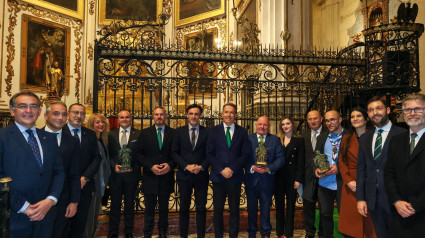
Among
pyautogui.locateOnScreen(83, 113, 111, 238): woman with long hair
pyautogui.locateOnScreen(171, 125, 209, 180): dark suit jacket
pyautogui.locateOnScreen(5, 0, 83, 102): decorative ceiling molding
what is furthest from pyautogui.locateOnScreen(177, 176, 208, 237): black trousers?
pyautogui.locateOnScreen(5, 0, 83, 102): decorative ceiling molding

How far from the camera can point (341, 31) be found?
13.8 meters

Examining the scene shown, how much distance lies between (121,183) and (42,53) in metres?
12.7

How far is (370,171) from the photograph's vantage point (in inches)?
149

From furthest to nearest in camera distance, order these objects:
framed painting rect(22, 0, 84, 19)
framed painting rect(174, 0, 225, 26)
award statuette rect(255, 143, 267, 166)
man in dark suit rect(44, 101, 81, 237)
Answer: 1. framed painting rect(174, 0, 225, 26)
2. framed painting rect(22, 0, 84, 19)
3. award statuette rect(255, 143, 267, 166)
4. man in dark suit rect(44, 101, 81, 237)

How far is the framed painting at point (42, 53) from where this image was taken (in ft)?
47.8

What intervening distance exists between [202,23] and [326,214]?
1424 cm

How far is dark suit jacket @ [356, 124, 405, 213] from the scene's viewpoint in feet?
12.0

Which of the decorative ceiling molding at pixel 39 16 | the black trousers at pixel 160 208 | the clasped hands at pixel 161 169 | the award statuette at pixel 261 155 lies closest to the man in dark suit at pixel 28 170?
the clasped hands at pixel 161 169

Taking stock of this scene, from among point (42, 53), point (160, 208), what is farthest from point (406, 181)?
point (42, 53)

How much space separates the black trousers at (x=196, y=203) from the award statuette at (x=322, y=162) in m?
1.63

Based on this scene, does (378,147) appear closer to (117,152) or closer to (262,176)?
(262,176)

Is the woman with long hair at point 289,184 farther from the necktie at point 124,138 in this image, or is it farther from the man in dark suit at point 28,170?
the man in dark suit at point 28,170

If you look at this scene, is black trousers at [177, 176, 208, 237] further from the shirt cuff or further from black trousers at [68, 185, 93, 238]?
the shirt cuff

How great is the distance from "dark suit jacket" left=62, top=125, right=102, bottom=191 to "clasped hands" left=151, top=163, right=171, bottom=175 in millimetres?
803
